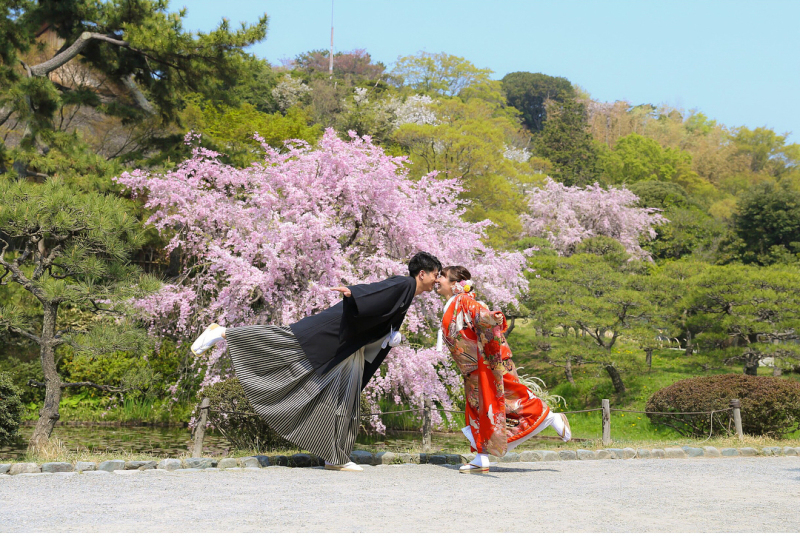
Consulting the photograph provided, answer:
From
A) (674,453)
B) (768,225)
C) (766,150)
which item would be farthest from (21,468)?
(766,150)

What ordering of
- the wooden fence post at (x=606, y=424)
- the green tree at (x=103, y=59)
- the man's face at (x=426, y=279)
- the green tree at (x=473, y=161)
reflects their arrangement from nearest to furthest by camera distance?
the man's face at (x=426, y=279), the wooden fence post at (x=606, y=424), the green tree at (x=103, y=59), the green tree at (x=473, y=161)

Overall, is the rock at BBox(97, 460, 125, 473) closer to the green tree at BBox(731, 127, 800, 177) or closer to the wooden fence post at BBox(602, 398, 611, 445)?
the wooden fence post at BBox(602, 398, 611, 445)

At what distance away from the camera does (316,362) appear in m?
5.13

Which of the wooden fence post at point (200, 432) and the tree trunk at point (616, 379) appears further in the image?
the tree trunk at point (616, 379)

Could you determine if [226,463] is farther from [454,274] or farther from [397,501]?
[454,274]

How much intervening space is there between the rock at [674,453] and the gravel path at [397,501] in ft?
4.77

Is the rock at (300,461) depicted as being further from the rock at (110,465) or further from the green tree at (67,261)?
the green tree at (67,261)

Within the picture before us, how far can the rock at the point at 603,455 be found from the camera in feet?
22.6


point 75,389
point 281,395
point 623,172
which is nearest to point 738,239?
point 623,172

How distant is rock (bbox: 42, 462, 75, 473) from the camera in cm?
500

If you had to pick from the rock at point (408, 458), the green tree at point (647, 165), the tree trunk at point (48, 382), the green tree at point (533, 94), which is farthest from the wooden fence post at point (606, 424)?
the green tree at point (533, 94)

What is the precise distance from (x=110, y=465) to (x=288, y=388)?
143cm

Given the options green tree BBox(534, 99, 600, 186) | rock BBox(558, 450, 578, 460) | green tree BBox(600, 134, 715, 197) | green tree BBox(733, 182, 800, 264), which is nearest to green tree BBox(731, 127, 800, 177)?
green tree BBox(600, 134, 715, 197)

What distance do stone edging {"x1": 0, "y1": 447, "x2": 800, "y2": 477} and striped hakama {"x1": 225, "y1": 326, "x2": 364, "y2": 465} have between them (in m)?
0.55
